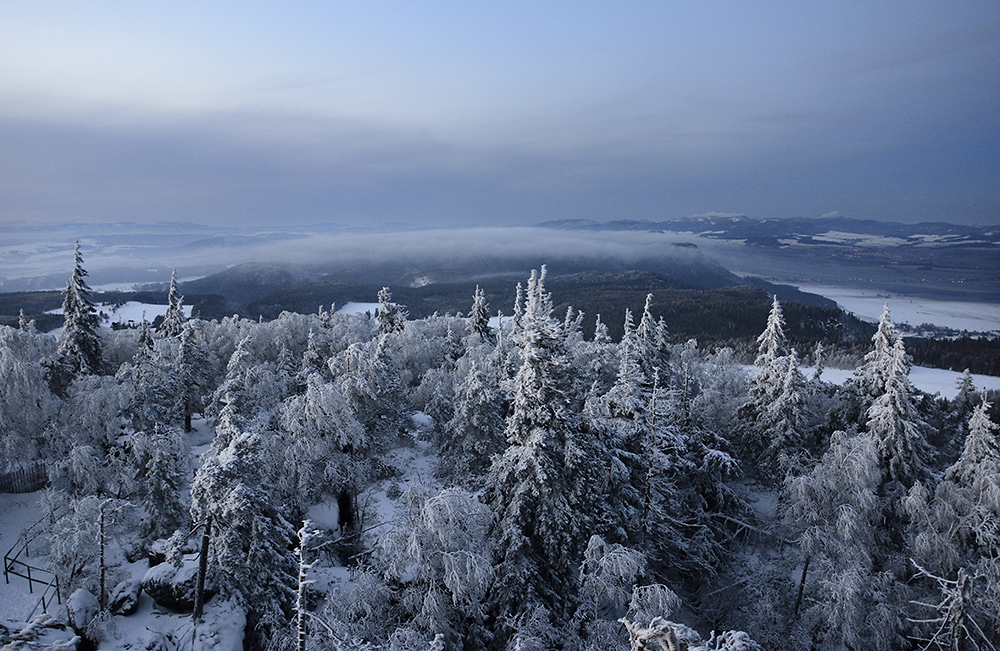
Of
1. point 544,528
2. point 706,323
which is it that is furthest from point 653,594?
point 706,323

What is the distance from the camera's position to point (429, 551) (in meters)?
13.7

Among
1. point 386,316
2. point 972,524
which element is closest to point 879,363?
point 972,524

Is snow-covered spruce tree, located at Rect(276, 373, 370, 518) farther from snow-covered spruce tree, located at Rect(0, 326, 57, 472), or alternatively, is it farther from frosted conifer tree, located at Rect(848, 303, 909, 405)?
frosted conifer tree, located at Rect(848, 303, 909, 405)

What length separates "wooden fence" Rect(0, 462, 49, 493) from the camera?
923 inches

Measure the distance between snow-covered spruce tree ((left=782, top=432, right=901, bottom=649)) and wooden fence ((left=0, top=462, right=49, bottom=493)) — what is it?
34.2 m

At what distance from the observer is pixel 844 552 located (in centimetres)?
1742

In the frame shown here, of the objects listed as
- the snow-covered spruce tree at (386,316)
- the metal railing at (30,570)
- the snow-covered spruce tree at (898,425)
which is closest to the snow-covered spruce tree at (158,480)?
the metal railing at (30,570)

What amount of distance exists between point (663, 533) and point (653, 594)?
344 inches

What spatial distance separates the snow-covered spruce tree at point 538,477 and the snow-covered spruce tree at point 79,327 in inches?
1127

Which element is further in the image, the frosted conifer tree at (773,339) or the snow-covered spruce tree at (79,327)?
the snow-covered spruce tree at (79,327)

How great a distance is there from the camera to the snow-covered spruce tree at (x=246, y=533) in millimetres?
14469

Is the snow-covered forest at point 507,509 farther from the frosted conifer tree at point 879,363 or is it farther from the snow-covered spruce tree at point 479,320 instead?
the snow-covered spruce tree at point 479,320

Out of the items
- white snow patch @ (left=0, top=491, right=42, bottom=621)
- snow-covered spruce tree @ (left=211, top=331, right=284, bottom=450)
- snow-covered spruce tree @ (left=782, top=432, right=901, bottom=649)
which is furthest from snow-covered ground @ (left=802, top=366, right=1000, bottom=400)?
white snow patch @ (left=0, top=491, right=42, bottom=621)

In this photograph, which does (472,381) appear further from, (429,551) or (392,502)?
(429,551)
